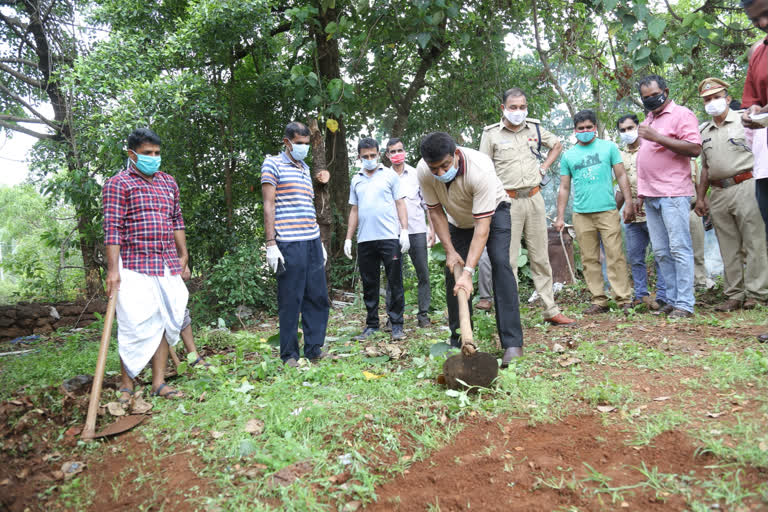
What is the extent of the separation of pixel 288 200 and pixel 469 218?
1.43 meters

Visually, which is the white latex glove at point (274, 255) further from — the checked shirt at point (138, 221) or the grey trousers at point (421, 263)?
the grey trousers at point (421, 263)

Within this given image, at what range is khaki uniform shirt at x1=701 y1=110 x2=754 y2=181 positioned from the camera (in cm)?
471

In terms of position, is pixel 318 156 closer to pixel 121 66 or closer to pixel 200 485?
pixel 121 66

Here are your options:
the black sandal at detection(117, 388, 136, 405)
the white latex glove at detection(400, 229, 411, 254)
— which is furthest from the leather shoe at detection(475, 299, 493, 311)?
the black sandal at detection(117, 388, 136, 405)

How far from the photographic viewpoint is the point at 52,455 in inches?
104

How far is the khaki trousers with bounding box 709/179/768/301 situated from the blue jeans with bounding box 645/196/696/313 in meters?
0.66

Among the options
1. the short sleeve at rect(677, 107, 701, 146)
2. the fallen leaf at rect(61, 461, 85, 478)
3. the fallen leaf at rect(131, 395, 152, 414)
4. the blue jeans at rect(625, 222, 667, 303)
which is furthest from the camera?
the blue jeans at rect(625, 222, 667, 303)

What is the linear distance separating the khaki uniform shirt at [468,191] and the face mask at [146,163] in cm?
177

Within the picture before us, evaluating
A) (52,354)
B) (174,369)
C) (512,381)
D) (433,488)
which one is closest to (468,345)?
(512,381)

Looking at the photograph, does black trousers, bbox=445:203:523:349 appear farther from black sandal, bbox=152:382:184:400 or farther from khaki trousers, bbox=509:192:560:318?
black sandal, bbox=152:382:184:400

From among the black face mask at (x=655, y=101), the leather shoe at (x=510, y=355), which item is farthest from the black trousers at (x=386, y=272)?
the black face mask at (x=655, y=101)

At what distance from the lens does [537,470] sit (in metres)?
2.16

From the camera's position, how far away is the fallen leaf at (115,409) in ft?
9.79

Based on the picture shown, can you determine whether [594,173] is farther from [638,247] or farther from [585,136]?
[638,247]
